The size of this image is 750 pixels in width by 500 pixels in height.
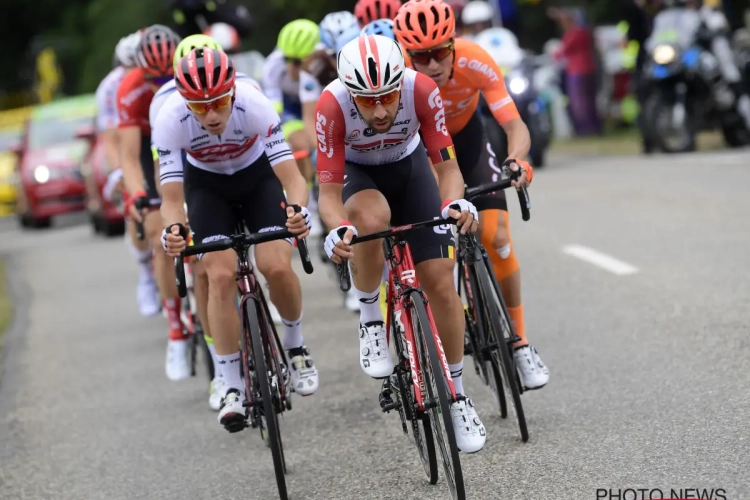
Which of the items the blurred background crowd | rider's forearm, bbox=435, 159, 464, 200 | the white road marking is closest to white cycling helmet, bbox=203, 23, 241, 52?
the blurred background crowd

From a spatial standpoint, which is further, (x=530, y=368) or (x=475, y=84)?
(x=475, y=84)

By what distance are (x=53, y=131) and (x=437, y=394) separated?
20723 mm

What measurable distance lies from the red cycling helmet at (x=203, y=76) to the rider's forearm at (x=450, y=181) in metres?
1.09

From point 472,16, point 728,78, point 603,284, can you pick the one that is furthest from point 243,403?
point 728,78

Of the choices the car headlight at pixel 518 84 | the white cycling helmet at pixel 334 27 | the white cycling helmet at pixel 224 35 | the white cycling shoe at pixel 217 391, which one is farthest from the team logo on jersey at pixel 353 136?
the car headlight at pixel 518 84

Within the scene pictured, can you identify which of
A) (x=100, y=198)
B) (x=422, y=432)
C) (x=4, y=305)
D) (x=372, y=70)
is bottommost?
(x=100, y=198)

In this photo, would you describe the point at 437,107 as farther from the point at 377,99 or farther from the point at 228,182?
the point at 228,182

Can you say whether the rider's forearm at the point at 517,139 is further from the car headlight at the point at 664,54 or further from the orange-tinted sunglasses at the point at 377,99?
the car headlight at the point at 664,54

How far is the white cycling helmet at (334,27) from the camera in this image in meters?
9.39

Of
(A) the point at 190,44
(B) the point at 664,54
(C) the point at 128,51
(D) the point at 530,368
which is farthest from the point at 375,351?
(B) the point at 664,54

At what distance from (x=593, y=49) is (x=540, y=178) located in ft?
23.0

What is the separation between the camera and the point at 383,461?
661cm

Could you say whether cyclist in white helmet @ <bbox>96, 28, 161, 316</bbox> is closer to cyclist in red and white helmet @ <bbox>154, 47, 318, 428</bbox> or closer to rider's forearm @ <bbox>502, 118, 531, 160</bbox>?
cyclist in red and white helmet @ <bbox>154, 47, 318, 428</bbox>

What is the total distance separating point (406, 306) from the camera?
5.94m
